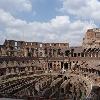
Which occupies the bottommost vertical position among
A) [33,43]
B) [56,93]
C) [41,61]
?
[56,93]

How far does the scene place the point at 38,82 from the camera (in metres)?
35.5

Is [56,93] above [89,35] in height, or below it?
below

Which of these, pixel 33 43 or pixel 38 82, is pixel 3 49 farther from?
pixel 38 82

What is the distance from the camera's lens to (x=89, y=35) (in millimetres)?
72562

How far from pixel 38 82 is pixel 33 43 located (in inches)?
1536

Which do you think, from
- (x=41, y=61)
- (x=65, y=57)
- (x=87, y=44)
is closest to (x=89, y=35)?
(x=87, y=44)

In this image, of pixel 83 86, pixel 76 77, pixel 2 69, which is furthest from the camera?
pixel 2 69

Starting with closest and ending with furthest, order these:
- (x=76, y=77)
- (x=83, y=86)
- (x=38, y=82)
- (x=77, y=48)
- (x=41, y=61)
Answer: (x=83, y=86) < (x=38, y=82) < (x=76, y=77) < (x=41, y=61) < (x=77, y=48)

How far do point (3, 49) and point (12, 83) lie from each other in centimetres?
3355

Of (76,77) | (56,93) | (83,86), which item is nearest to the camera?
(56,93)

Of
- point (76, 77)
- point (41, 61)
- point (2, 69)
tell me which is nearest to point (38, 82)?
point (76, 77)

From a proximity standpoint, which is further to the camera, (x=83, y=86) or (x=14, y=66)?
(x=14, y=66)

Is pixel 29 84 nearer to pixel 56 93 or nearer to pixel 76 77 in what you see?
pixel 56 93

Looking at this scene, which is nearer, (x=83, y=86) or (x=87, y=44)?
(x=83, y=86)
